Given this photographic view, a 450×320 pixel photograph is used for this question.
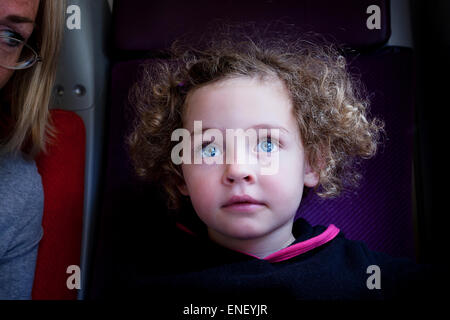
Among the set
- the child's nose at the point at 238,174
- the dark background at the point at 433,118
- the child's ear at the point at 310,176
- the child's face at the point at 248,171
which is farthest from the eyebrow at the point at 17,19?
the dark background at the point at 433,118

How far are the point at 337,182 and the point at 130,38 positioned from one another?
0.56 m

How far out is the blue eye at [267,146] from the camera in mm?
586

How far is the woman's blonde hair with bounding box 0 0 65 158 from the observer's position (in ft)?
2.39

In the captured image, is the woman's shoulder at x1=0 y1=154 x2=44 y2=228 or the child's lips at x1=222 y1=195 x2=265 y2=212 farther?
the woman's shoulder at x1=0 y1=154 x2=44 y2=228

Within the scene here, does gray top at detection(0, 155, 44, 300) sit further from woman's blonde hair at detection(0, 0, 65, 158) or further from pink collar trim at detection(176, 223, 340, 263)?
pink collar trim at detection(176, 223, 340, 263)

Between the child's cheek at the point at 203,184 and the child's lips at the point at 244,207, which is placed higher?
the child's cheek at the point at 203,184

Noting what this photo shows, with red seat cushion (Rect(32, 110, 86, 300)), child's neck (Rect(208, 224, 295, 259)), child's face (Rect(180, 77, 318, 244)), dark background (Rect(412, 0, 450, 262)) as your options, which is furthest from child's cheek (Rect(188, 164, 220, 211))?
dark background (Rect(412, 0, 450, 262))

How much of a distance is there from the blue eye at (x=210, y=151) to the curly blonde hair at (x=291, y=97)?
5.3 inches

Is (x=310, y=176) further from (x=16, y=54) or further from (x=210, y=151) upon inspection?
(x=16, y=54)

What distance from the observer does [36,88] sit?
0.75 m

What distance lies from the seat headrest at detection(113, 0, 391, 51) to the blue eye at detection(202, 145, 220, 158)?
0.33 metres

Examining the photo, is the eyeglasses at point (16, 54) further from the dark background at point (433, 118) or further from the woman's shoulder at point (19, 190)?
the dark background at point (433, 118)

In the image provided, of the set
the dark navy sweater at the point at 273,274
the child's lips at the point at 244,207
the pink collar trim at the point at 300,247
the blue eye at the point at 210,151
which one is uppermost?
the blue eye at the point at 210,151

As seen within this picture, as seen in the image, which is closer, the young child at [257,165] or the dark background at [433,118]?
the young child at [257,165]
